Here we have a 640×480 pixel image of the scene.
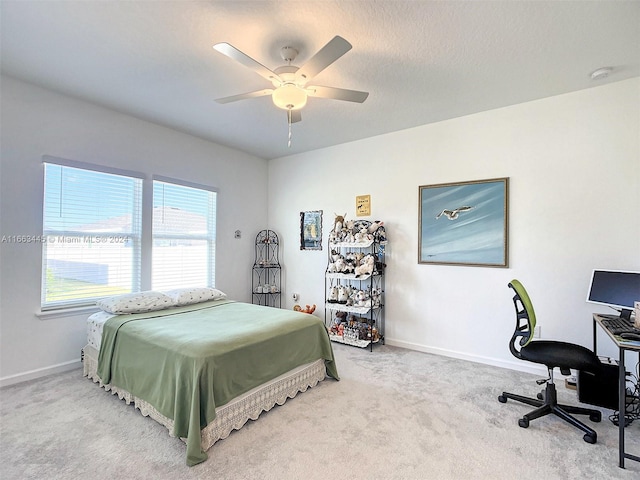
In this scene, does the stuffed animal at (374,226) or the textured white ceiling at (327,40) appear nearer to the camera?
the textured white ceiling at (327,40)

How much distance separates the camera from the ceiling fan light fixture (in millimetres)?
2068

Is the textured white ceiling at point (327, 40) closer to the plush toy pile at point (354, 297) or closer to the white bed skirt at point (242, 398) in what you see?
the plush toy pile at point (354, 297)

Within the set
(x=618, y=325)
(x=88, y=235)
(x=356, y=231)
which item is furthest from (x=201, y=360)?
(x=618, y=325)

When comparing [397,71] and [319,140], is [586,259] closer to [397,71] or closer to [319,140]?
[397,71]

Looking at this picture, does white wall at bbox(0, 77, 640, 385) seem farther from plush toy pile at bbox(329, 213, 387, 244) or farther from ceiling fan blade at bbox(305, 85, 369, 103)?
ceiling fan blade at bbox(305, 85, 369, 103)

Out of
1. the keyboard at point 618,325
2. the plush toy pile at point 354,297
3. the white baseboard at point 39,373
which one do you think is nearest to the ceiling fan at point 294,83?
the keyboard at point 618,325

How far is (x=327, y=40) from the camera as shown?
2.12 m

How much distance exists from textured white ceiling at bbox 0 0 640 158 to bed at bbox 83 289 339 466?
79.9 inches

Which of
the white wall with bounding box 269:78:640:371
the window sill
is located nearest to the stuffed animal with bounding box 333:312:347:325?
the white wall with bounding box 269:78:640:371

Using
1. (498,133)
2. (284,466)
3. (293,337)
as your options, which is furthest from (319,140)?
(284,466)

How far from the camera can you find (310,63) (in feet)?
6.08

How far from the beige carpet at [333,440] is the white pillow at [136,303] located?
26.8 inches

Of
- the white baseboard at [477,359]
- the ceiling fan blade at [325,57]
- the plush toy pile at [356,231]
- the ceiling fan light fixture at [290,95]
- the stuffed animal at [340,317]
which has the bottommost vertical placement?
the white baseboard at [477,359]

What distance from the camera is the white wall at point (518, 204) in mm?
2678
